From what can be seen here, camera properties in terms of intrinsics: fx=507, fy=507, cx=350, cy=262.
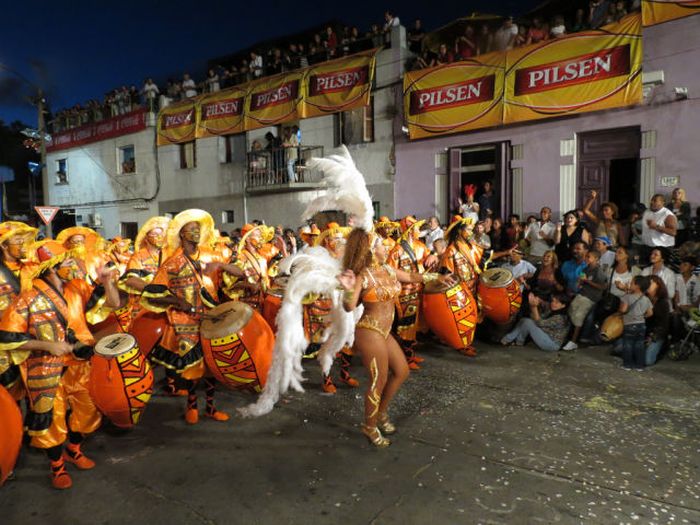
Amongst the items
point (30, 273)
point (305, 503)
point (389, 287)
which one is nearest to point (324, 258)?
point (389, 287)

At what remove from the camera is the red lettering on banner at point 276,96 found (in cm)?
1584

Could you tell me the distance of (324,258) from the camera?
4066 millimetres

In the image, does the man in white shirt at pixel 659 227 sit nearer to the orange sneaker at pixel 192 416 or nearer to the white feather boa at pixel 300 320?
the white feather boa at pixel 300 320

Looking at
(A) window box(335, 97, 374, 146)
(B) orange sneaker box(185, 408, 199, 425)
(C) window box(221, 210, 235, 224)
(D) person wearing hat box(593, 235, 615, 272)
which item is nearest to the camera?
(B) orange sneaker box(185, 408, 199, 425)

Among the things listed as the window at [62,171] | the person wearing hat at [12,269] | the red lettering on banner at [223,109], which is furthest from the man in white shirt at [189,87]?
the person wearing hat at [12,269]

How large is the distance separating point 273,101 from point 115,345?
538 inches

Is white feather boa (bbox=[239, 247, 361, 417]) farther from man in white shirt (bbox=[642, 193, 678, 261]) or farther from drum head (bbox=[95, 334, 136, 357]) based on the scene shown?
man in white shirt (bbox=[642, 193, 678, 261])

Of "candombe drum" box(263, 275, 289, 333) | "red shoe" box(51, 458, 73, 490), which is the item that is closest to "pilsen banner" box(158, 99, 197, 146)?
"candombe drum" box(263, 275, 289, 333)

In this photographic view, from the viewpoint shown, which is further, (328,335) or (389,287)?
(328,335)

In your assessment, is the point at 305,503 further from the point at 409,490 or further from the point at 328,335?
the point at 328,335

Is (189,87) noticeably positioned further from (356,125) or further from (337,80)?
(356,125)

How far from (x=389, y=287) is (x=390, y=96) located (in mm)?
11393

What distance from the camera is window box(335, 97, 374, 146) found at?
15.1m

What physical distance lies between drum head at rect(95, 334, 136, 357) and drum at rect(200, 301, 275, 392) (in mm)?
638
